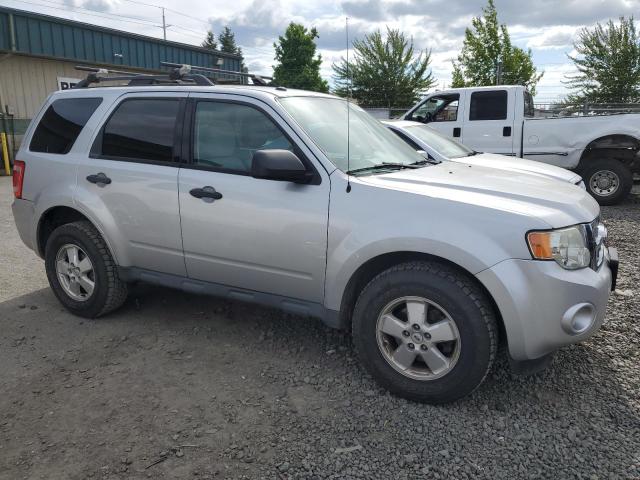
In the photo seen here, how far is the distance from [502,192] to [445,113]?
7741 mm

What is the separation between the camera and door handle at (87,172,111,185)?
3.89 metres

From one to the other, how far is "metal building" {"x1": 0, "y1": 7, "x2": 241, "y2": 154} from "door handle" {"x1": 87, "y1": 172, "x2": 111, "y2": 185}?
12015 millimetres

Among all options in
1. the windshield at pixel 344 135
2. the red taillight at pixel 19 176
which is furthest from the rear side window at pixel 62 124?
the windshield at pixel 344 135

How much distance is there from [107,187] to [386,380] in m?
2.47

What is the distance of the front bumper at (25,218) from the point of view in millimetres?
4355

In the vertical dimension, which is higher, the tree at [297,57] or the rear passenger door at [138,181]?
the tree at [297,57]

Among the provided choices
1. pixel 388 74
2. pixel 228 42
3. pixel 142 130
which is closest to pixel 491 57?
pixel 388 74

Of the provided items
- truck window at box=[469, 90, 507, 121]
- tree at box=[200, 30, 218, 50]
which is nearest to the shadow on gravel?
truck window at box=[469, 90, 507, 121]

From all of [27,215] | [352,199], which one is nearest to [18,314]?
[27,215]

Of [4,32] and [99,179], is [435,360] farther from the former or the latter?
[4,32]

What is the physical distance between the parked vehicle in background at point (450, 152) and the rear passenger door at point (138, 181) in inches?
138

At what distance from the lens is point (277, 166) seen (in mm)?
3010

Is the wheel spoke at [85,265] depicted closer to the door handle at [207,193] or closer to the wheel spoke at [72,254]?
the wheel spoke at [72,254]

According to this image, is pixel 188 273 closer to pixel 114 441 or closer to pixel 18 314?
pixel 114 441
